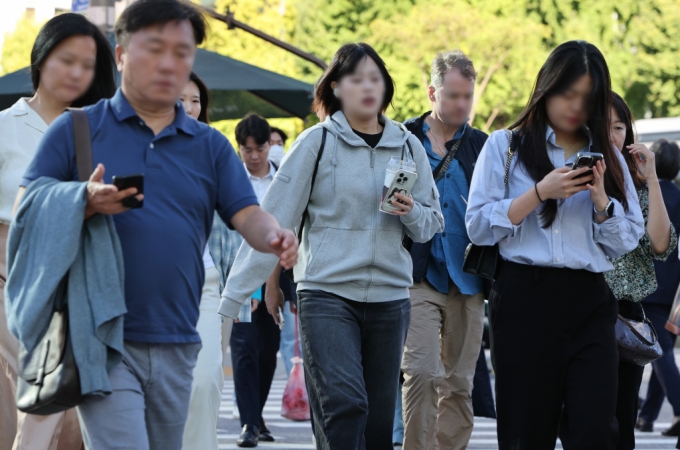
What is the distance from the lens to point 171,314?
11.0ft

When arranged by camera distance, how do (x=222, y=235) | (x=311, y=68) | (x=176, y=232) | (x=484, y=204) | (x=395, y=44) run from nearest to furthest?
(x=176, y=232) → (x=484, y=204) → (x=222, y=235) → (x=395, y=44) → (x=311, y=68)

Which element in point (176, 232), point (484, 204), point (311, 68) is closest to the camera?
point (176, 232)

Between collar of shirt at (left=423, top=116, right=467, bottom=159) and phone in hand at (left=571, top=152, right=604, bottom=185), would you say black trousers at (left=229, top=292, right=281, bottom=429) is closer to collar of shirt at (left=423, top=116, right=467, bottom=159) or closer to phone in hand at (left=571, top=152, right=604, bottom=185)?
collar of shirt at (left=423, top=116, right=467, bottom=159)

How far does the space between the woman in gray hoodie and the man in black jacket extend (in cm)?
103

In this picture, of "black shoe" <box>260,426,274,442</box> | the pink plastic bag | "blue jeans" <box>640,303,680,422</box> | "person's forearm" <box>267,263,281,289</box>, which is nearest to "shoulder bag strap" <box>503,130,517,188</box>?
"person's forearm" <box>267,263,281,289</box>

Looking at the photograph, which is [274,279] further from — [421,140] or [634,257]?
[634,257]

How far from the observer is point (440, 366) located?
6.04 metres

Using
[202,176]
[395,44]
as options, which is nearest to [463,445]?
[202,176]

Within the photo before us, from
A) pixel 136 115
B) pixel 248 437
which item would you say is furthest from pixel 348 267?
pixel 248 437

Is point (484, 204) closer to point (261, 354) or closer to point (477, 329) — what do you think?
point (477, 329)

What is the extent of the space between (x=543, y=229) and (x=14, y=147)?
2.27 meters

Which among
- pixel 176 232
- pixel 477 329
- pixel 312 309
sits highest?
pixel 176 232

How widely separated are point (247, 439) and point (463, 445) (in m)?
1.93

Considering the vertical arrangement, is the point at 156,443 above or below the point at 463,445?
above
